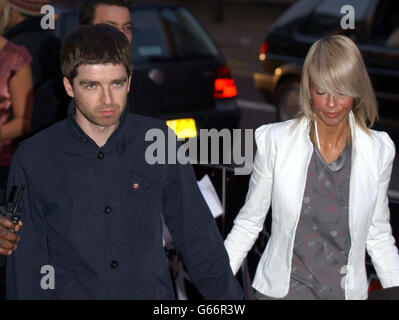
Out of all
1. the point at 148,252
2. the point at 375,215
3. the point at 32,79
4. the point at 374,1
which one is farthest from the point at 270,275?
the point at 374,1

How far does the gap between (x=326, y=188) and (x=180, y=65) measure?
4.50 metres

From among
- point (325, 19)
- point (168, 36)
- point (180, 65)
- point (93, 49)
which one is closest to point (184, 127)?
point (180, 65)

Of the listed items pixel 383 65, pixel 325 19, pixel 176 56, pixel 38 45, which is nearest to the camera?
pixel 38 45

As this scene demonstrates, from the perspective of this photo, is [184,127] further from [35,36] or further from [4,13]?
[4,13]

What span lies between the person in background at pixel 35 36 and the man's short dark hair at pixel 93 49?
2.37 metres

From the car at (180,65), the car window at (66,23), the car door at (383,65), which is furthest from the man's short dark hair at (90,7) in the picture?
the car door at (383,65)

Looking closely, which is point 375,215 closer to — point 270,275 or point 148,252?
point 270,275

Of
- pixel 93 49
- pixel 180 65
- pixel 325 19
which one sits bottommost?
pixel 93 49

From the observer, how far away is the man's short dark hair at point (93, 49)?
3.24 meters

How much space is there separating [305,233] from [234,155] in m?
1.54

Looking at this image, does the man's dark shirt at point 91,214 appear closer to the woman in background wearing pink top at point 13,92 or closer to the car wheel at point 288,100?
the woman in background wearing pink top at point 13,92

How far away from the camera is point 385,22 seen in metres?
10.2

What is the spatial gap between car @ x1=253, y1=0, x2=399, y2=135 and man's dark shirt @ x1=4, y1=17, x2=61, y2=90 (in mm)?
4473
